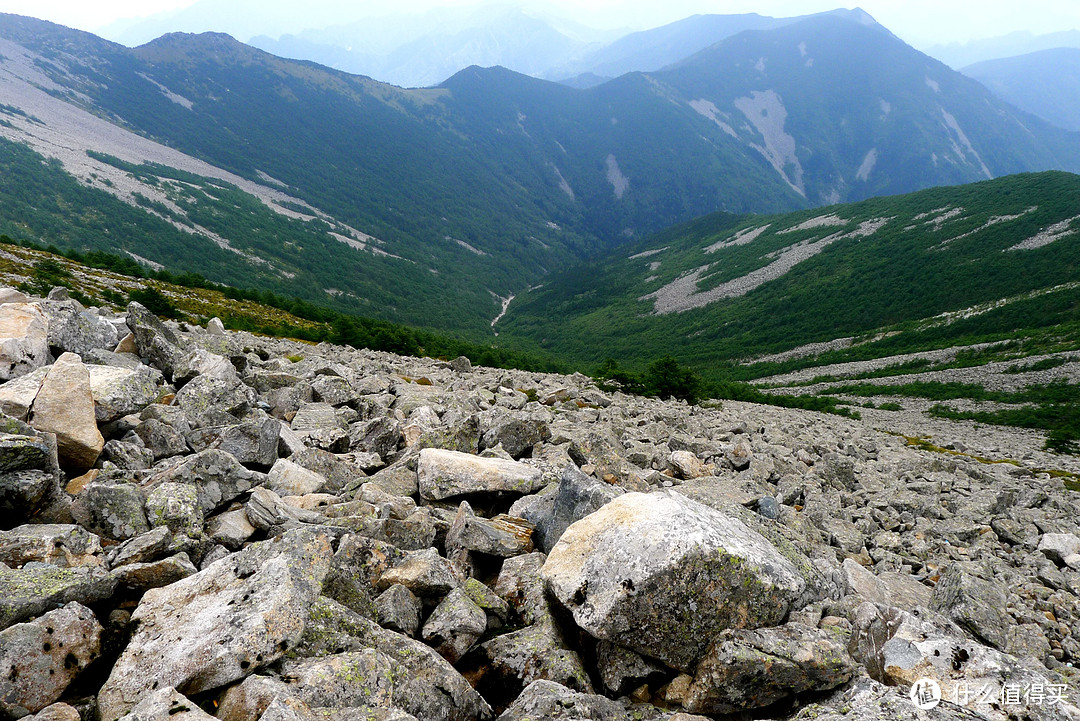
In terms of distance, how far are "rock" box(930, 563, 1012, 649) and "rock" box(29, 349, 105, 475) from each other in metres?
14.1

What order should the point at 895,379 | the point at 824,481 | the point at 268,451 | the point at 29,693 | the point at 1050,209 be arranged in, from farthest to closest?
the point at 1050,209 → the point at 895,379 → the point at 824,481 → the point at 268,451 → the point at 29,693

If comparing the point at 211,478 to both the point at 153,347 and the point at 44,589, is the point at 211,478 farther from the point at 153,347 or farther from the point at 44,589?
the point at 153,347

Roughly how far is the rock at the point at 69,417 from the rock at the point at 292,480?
2.81 m

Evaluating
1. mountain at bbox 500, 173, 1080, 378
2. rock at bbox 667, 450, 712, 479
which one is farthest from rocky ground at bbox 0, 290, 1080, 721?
mountain at bbox 500, 173, 1080, 378

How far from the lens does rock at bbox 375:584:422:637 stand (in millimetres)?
6082

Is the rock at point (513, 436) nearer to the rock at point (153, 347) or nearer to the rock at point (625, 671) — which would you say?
the rock at point (625, 671)

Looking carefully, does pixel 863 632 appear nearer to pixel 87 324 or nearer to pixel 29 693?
pixel 29 693

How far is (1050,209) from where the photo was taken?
149 meters

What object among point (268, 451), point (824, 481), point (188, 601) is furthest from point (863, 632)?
point (824, 481)

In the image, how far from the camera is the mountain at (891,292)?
11519cm

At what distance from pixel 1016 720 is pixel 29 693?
9326 mm

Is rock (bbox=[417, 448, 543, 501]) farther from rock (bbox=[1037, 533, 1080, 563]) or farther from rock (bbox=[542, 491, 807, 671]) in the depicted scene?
rock (bbox=[1037, 533, 1080, 563])

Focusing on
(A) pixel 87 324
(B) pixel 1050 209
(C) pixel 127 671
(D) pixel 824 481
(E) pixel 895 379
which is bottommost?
(E) pixel 895 379

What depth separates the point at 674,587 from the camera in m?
5.74
